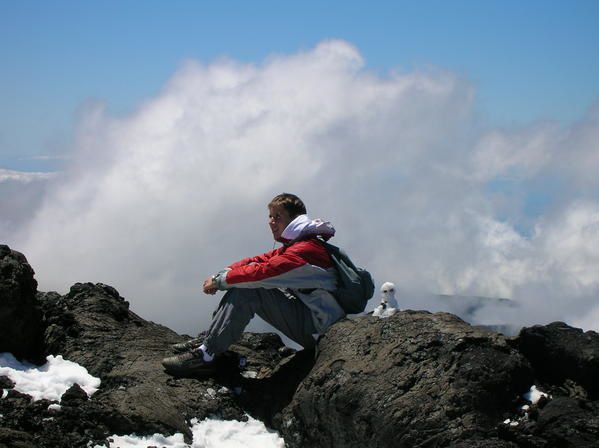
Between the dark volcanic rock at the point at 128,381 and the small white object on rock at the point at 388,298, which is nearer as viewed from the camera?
the dark volcanic rock at the point at 128,381

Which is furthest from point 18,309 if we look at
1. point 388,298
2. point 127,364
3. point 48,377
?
point 388,298

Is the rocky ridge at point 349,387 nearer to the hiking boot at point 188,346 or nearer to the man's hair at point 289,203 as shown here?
the hiking boot at point 188,346

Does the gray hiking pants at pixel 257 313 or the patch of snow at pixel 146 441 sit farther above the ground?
the gray hiking pants at pixel 257 313

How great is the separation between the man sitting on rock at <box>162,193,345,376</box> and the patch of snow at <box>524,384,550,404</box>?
270cm

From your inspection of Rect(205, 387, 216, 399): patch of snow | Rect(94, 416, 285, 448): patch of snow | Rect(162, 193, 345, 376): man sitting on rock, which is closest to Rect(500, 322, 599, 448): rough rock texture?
Rect(162, 193, 345, 376): man sitting on rock

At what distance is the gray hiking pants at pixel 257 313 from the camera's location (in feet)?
34.0

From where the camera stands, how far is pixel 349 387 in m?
8.95

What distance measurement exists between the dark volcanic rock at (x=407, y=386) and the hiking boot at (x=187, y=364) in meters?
1.43

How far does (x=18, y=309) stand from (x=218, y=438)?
10.5 ft

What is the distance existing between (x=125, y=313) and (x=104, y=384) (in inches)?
98.4

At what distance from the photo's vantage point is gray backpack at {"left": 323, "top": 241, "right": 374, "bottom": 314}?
10.4 metres

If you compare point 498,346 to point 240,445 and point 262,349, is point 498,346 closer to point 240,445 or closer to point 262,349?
point 240,445

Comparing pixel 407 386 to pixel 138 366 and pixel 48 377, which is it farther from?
pixel 48 377

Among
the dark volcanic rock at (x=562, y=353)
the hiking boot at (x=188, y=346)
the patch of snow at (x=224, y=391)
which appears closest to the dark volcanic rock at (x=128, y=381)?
the patch of snow at (x=224, y=391)
